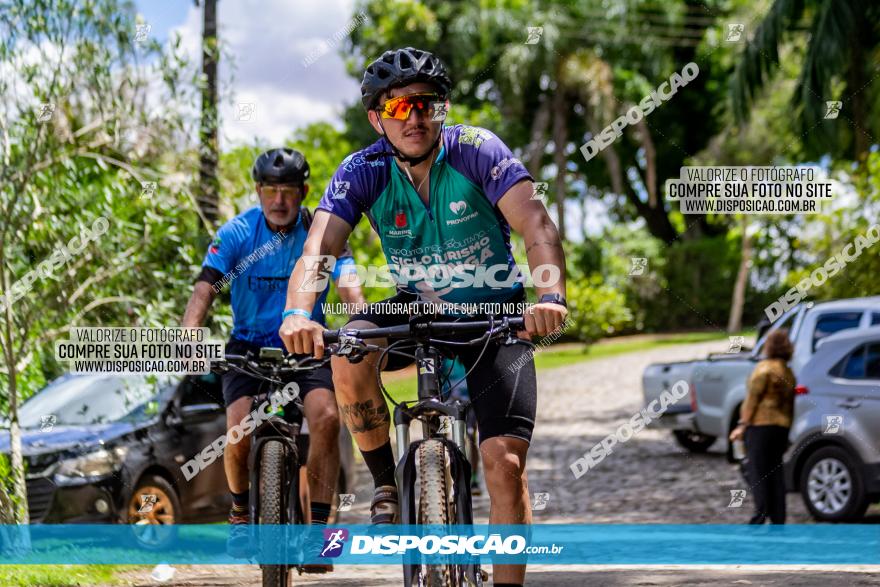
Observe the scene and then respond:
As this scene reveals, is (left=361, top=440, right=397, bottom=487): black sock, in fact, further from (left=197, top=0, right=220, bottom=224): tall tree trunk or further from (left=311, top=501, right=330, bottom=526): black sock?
(left=197, top=0, right=220, bottom=224): tall tree trunk

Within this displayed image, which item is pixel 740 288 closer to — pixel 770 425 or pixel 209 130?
pixel 770 425

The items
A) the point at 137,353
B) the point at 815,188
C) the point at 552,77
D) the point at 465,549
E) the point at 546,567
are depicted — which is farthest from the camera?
the point at 552,77

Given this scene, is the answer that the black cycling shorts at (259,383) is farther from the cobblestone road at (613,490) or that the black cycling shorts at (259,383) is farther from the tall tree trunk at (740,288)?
the tall tree trunk at (740,288)

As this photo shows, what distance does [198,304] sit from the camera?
682 centimetres

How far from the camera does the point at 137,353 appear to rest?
10047mm

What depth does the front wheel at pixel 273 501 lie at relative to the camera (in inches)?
240

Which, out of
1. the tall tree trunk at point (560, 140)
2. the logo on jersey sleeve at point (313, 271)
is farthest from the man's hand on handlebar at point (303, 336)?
the tall tree trunk at point (560, 140)

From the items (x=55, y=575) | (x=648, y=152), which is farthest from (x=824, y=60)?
(x=648, y=152)

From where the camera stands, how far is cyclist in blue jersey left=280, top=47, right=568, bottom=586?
194 inches

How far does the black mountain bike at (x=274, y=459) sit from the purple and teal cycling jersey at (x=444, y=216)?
119 centimetres

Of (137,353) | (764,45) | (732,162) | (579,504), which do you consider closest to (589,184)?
(732,162)

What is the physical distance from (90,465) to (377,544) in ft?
18.8

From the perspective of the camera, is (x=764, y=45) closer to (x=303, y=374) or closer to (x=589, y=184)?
(x=303, y=374)

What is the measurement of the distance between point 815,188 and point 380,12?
93.3 ft
